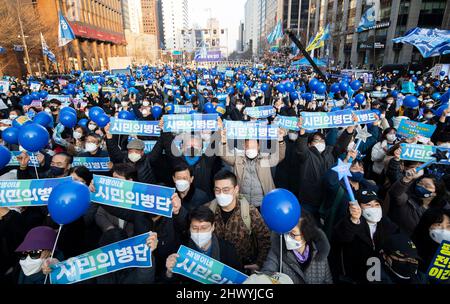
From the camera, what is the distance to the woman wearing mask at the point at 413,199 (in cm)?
299

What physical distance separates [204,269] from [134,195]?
0.90m

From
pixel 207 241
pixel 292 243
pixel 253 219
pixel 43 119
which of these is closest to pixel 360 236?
pixel 292 243

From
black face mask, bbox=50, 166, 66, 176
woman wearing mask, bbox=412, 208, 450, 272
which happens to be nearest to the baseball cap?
black face mask, bbox=50, 166, 66, 176

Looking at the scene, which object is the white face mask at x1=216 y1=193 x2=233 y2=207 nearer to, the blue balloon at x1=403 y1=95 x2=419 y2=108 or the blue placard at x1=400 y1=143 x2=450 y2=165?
the blue placard at x1=400 y1=143 x2=450 y2=165

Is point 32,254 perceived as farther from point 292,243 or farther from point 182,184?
point 292,243

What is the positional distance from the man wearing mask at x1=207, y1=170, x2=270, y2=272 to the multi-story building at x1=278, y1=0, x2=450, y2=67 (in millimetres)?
26537

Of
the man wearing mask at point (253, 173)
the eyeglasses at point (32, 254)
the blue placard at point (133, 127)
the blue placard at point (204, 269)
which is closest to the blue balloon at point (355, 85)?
the man wearing mask at point (253, 173)

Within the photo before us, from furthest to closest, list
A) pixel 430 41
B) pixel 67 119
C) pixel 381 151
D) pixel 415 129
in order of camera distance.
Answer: pixel 430 41 → pixel 67 119 → pixel 381 151 → pixel 415 129

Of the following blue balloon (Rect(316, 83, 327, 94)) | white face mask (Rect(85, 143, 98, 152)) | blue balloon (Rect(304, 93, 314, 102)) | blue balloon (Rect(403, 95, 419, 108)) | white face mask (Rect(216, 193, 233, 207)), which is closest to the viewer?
white face mask (Rect(216, 193, 233, 207))

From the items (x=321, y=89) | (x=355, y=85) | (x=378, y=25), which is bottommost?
(x=321, y=89)

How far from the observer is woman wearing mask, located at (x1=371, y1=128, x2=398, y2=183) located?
4695mm

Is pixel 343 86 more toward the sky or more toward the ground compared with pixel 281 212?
more toward the sky

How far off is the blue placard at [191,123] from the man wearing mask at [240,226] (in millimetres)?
1654

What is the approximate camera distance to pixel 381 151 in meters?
4.76
